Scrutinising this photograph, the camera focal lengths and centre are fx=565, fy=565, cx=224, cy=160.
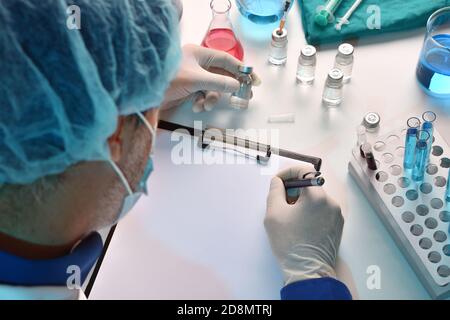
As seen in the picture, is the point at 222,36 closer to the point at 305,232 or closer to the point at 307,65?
the point at 307,65

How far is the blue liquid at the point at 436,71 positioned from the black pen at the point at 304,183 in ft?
0.99

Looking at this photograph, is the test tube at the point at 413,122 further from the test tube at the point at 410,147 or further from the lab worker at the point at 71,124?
the lab worker at the point at 71,124

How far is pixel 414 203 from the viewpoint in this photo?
90 centimetres

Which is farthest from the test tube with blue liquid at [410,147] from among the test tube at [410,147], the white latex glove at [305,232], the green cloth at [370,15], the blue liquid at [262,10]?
the blue liquid at [262,10]

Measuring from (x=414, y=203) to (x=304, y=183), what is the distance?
18 centimetres

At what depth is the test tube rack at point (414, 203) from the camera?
843mm

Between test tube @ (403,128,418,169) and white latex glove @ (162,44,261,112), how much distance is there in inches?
11.9

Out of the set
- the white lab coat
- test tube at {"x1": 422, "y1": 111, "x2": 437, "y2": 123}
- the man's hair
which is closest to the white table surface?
test tube at {"x1": 422, "y1": 111, "x2": 437, "y2": 123}

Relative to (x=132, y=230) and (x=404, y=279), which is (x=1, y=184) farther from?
(x=404, y=279)

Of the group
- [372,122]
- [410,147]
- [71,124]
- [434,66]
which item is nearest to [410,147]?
[410,147]

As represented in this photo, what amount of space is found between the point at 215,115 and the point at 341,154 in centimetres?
24

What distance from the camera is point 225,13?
1111mm
